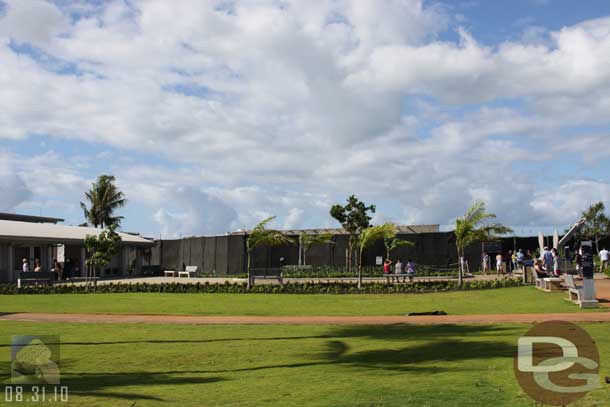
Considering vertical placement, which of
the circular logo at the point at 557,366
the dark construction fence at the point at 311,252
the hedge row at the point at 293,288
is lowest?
the circular logo at the point at 557,366

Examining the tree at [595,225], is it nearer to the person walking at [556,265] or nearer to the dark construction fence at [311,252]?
the dark construction fence at [311,252]

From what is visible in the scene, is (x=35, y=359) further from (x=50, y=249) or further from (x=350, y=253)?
(x=50, y=249)

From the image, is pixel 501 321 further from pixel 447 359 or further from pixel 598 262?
pixel 598 262

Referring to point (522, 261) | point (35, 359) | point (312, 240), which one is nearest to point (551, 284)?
point (522, 261)

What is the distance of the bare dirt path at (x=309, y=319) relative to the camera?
14.8 metres

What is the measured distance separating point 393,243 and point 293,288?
1378cm

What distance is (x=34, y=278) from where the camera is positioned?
3250 cm

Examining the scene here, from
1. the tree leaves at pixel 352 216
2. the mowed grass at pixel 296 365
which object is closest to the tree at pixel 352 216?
the tree leaves at pixel 352 216

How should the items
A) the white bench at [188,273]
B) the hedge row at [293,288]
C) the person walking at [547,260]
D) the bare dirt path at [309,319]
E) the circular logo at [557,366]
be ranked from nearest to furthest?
the circular logo at [557,366], the bare dirt path at [309,319], the hedge row at [293,288], the person walking at [547,260], the white bench at [188,273]

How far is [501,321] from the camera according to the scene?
14.5 metres

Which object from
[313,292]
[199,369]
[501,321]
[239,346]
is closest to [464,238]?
[313,292]

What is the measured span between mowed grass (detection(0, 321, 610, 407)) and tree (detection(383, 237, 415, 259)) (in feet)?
82.4

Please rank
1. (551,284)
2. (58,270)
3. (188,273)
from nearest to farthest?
(551,284) → (58,270) → (188,273)

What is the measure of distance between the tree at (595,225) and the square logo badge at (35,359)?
41.3 meters
